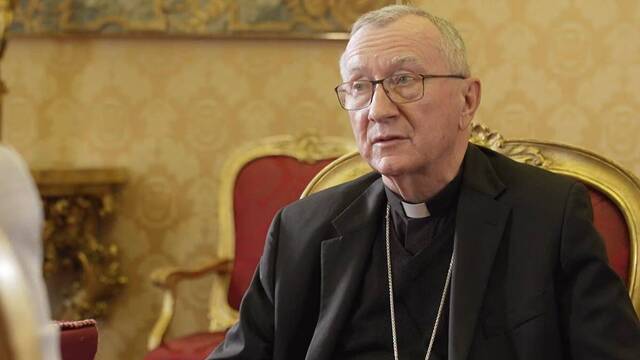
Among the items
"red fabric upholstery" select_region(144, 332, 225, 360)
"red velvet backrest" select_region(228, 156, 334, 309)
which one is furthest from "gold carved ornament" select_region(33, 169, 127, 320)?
"red fabric upholstery" select_region(144, 332, 225, 360)

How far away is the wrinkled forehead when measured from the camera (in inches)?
80.4

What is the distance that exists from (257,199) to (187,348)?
25.9 inches

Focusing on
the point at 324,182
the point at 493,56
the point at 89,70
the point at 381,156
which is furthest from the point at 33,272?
the point at 89,70

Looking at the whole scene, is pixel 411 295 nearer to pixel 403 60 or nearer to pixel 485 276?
pixel 485 276

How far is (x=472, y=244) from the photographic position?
1.99 m

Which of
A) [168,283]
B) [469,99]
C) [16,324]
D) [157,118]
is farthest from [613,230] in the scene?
[157,118]

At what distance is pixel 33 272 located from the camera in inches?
34.1

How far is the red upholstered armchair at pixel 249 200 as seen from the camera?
3564mm

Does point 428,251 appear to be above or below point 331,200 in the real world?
below

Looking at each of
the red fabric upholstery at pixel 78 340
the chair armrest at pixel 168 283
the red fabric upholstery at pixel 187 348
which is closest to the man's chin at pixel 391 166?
the red fabric upholstery at pixel 78 340

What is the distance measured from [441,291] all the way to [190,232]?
7.19 ft

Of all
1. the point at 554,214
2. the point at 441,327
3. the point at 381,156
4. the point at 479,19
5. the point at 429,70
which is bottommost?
the point at 441,327

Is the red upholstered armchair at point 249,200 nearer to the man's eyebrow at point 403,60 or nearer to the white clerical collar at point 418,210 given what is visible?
the white clerical collar at point 418,210

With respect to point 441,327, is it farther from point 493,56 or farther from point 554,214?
point 493,56
